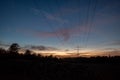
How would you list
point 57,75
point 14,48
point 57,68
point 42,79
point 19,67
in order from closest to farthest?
point 42,79
point 57,75
point 57,68
point 19,67
point 14,48

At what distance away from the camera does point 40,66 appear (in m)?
32.3

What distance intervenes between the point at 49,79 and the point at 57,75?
322 cm

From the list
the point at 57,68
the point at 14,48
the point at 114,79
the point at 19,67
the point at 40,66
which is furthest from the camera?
the point at 14,48

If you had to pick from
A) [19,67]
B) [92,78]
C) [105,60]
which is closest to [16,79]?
[92,78]

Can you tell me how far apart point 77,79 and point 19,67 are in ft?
62.4

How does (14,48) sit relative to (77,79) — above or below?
above

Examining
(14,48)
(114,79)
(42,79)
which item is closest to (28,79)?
(42,79)

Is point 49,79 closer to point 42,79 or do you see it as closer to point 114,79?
point 42,79

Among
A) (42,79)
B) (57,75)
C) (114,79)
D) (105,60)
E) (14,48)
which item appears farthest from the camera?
(14,48)

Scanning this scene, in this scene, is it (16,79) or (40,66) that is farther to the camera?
(40,66)

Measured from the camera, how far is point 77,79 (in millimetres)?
24734

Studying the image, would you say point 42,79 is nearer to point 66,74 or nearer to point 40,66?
point 66,74

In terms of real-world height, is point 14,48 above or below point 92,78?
above

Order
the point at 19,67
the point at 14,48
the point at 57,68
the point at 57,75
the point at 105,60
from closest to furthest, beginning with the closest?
the point at 57,75, the point at 57,68, the point at 19,67, the point at 105,60, the point at 14,48
